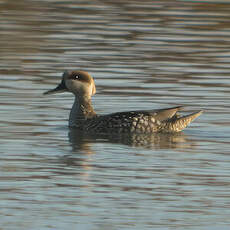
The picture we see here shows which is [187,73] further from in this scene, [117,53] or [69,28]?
[69,28]

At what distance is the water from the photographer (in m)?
9.89

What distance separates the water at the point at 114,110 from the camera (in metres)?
9.89

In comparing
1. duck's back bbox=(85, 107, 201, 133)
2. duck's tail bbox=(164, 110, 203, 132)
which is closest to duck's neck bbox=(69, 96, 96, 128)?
duck's back bbox=(85, 107, 201, 133)

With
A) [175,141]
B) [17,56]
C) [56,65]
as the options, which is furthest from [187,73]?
[175,141]

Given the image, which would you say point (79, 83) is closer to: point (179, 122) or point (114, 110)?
point (114, 110)

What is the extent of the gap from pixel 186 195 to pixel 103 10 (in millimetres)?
18411

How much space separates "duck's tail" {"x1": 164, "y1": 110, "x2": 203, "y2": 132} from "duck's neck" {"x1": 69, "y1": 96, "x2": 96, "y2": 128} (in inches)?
44.9

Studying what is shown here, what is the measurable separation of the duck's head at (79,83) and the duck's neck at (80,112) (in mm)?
97

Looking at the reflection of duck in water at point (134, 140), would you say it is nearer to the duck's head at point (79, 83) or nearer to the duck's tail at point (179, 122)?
the duck's tail at point (179, 122)

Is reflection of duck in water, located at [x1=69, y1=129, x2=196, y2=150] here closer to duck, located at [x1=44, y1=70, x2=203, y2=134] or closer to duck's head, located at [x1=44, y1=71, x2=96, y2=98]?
duck, located at [x1=44, y1=70, x2=203, y2=134]

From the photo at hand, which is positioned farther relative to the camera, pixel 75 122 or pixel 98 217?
pixel 75 122

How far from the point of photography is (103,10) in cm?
2856

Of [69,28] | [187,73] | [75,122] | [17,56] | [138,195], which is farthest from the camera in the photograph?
[69,28]

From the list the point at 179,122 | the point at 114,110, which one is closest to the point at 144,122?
the point at 179,122
